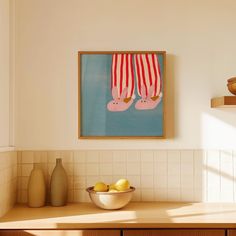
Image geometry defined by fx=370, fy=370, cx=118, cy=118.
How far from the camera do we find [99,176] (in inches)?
102

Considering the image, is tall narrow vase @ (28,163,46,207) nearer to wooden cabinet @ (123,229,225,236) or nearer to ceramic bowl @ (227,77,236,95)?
wooden cabinet @ (123,229,225,236)

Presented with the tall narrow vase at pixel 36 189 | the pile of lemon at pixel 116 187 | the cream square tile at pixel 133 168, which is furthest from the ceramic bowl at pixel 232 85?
the tall narrow vase at pixel 36 189

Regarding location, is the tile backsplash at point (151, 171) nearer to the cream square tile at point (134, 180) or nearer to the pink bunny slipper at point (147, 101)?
the cream square tile at point (134, 180)

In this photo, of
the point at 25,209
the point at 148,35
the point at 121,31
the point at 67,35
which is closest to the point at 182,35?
the point at 148,35

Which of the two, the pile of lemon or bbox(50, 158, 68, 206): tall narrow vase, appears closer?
the pile of lemon

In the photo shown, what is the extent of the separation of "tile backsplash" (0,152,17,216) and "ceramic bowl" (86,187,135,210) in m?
0.53

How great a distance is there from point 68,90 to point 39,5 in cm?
63

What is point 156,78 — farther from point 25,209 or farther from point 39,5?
point 25,209

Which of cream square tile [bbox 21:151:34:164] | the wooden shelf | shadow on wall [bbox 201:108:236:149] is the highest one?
the wooden shelf

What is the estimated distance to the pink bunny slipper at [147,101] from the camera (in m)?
2.55

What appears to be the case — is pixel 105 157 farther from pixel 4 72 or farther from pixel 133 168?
pixel 4 72

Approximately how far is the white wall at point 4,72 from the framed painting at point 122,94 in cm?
48

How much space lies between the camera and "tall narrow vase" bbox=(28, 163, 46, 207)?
8.02 feet

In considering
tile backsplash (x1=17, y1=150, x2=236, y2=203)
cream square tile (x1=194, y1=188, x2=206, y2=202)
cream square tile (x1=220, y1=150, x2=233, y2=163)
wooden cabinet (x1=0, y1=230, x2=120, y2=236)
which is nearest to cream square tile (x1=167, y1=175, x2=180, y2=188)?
tile backsplash (x1=17, y1=150, x2=236, y2=203)
